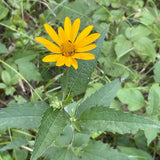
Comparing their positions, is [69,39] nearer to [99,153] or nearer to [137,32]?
[99,153]

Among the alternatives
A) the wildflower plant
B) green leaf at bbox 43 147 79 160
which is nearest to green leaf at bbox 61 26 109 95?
the wildflower plant

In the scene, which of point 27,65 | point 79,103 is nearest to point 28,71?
point 27,65

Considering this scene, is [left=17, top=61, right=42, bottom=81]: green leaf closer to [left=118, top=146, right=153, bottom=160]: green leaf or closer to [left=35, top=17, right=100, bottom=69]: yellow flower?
[left=35, top=17, right=100, bottom=69]: yellow flower

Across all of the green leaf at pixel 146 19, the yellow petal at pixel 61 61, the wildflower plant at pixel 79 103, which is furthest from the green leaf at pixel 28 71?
the green leaf at pixel 146 19

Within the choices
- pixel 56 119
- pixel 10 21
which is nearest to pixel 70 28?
pixel 56 119

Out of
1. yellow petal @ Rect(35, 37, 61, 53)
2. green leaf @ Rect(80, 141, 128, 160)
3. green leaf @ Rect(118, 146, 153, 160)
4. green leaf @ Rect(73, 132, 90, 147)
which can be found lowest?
green leaf @ Rect(118, 146, 153, 160)

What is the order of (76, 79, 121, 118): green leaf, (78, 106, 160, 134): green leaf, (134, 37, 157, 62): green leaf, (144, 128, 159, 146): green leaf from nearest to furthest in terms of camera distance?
(78, 106, 160, 134): green leaf → (76, 79, 121, 118): green leaf → (144, 128, 159, 146): green leaf → (134, 37, 157, 62): green leaf
